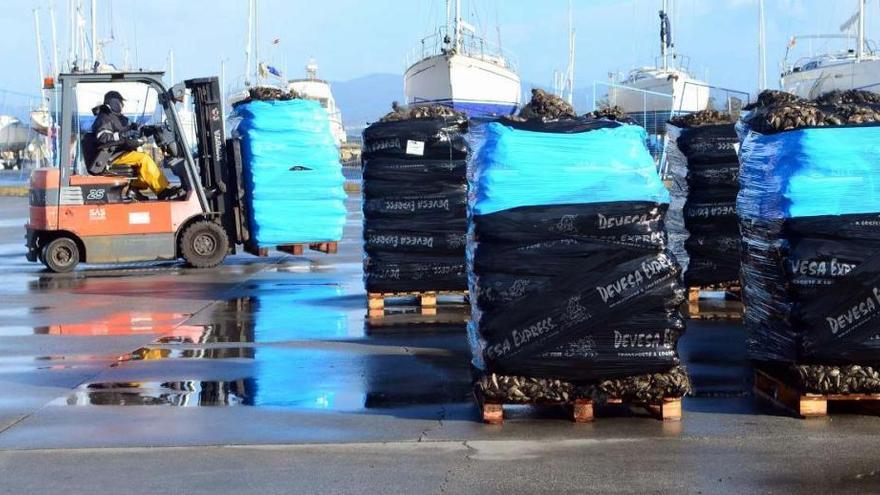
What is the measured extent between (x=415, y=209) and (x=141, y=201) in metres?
6.16

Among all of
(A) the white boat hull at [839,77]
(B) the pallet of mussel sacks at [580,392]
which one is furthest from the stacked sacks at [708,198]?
(A) the white boat hull at [839,77]

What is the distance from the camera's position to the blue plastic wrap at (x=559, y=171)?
7578 millimetres

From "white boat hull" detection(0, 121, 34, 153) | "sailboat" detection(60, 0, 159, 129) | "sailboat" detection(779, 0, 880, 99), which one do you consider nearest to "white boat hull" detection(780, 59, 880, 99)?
"sailboat" detection(779, 0, 880, 99)

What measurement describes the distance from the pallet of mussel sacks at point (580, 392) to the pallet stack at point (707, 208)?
4747mm

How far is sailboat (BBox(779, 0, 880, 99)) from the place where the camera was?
115 ft

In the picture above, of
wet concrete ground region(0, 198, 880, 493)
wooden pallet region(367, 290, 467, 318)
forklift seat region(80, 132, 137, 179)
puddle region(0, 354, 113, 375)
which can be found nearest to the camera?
wet concrete ground region(0, 198, 880, 493)

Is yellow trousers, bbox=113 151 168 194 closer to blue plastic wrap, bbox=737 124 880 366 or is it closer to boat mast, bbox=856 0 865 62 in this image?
blue plastic wrap, bbox=737 124 880 366

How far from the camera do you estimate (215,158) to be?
17.5 m

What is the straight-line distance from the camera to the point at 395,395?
27.9ft

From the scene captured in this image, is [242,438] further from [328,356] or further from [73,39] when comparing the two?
[73,39]

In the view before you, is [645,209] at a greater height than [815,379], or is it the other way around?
[645,209]

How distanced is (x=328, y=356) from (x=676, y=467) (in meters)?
4.22

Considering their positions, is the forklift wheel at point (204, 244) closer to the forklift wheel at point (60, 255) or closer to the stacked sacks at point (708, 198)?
the forklift wheel at point (60, 255)

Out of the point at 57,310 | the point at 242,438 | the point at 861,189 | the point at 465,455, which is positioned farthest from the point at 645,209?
the point at 57,310
